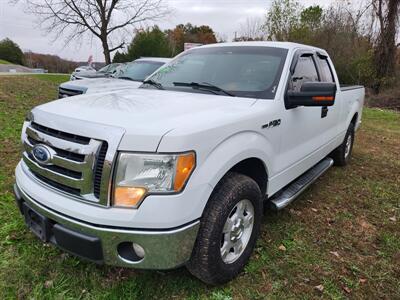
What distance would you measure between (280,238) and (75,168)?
2.13 meters

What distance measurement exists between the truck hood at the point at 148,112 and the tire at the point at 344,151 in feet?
10.4

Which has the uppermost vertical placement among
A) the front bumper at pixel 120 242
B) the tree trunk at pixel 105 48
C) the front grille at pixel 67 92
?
the tree trunk at pixel 105 48

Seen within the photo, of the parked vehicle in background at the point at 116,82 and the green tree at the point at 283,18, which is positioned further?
the green tree at the point at 283,18

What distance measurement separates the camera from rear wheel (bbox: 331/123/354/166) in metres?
5.48

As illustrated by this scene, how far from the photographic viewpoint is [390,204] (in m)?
4.32

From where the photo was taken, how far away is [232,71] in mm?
3346

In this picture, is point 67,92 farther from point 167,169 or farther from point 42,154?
point 167,169

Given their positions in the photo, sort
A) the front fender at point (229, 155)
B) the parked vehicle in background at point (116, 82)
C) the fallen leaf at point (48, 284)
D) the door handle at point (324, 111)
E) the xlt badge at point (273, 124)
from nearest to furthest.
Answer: the front fender at point (229, 155), the fallen leaf at point (48, 284), the xlt badge at point (273, 124), the door handle at point (324, 111), the parked vehicle in background at point (116, 82)

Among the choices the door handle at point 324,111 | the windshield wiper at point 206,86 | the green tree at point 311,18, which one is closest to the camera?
the windshield wiper at point 206,86

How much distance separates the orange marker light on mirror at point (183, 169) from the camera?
1.99 metres

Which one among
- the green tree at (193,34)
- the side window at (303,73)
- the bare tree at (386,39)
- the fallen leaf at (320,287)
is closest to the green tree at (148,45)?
the bare tree at (386,39)

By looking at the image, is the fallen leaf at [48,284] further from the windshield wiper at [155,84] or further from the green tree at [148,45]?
the green tree at [148,45]

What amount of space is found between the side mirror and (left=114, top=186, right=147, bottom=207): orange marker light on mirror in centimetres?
170

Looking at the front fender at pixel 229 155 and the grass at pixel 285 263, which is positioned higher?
the front fender at pixel 229 155
